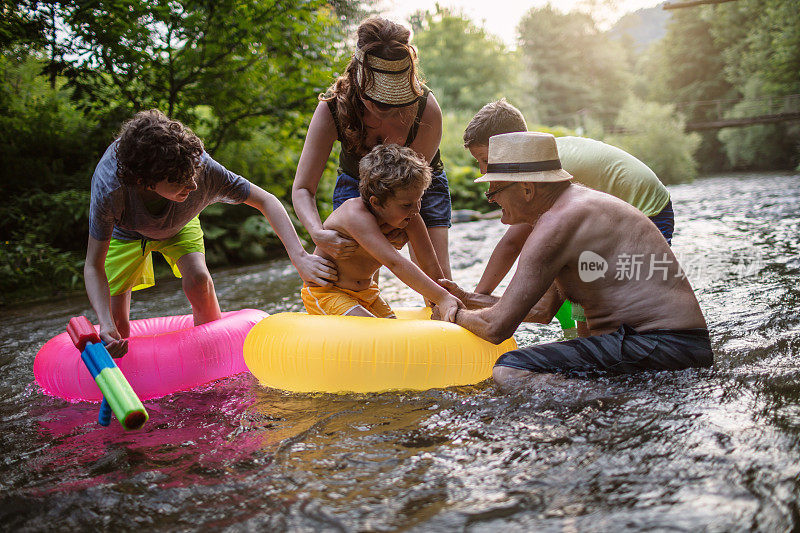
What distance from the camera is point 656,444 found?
2184mm

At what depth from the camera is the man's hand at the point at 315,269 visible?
11.2 feet

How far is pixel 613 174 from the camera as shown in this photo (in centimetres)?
363

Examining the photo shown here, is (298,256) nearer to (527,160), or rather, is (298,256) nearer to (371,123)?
(371,123)

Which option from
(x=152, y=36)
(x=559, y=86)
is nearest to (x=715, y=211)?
(x=152, y=36)

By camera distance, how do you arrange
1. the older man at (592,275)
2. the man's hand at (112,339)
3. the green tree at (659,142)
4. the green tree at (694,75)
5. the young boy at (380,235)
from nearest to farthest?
the older man at (592,275)
the man's hand at (112,339)
the young boy at (380,235)
the green tree at (659,142)
the green tree at (694,75)

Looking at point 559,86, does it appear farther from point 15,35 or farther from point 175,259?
point 175,259

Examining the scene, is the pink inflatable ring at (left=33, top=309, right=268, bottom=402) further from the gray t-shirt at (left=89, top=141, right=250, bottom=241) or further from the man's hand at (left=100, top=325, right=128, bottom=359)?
the gray t-shirt at (left=89, top=141, right=250, bottom=241)

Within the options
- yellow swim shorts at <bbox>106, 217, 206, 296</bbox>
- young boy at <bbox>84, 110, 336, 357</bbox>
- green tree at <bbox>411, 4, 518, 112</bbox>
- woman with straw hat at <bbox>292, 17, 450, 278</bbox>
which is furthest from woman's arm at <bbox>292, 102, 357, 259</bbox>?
green tree at <bbox>411, 4, 518, 112</bbox>

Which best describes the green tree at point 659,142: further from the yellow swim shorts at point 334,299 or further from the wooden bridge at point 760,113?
the yellow swim shorts at point 334,299

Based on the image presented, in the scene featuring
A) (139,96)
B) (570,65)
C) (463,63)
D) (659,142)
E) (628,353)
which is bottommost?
(628,353)

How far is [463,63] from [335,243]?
1201 inches

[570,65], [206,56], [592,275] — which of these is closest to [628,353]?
[592,275]

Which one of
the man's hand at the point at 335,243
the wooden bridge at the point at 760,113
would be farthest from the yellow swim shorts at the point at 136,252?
the wooden bridge at the point at 760,113

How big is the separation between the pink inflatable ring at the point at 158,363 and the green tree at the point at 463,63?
1121 inches
